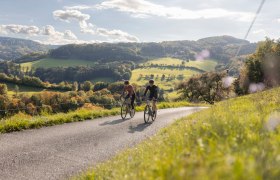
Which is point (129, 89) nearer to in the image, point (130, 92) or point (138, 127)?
point (130, 92)

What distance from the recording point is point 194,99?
3999 inches

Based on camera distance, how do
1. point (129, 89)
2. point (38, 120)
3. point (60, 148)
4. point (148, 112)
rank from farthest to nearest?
1. point (129, 89)
2. point (148, 112)
3. point (38, 120)
4. point (60, 148)

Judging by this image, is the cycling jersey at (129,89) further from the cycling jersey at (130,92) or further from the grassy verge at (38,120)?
the grassy verge at (38,120)

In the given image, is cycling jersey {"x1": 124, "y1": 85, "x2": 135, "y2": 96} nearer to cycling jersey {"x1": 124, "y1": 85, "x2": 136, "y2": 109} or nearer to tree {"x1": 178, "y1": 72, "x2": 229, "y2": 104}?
cycling jersey {"x1": 124, "y1": 85, "x2": 136, "y2": 109}

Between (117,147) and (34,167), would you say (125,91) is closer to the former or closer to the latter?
(117,147)

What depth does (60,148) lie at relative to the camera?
13.8 m

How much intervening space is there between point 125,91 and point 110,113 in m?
2.99

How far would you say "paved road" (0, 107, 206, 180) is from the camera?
34.9 feet

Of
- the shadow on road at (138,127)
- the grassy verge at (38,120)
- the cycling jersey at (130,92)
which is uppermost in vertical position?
the cycling jersey at (130,92)

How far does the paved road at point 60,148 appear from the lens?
10641 millimetres

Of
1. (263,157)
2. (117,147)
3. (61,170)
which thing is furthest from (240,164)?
(117,147)

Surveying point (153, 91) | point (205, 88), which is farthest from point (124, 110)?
point (205, 88)

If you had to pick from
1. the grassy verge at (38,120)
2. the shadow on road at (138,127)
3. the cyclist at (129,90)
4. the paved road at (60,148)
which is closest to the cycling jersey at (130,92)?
the cyclist at (129,90)

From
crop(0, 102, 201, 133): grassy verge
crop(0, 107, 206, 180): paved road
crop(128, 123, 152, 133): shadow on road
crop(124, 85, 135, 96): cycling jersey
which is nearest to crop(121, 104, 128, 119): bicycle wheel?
crop(124, 85, 135, 96): cycling jersey
